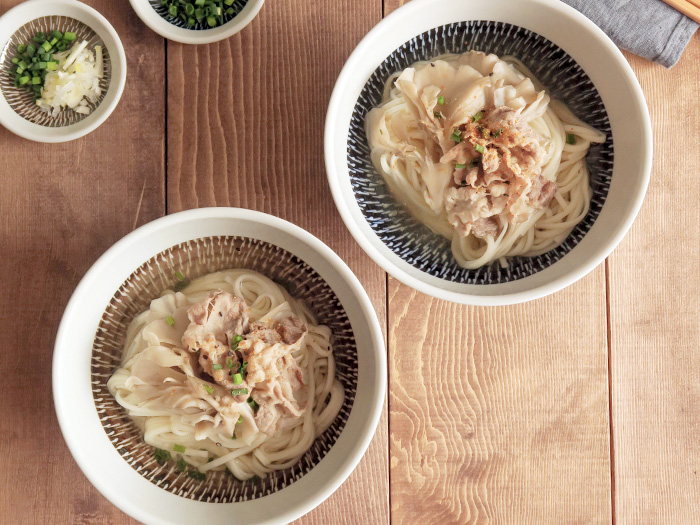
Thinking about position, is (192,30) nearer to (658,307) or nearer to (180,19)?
(180,19)

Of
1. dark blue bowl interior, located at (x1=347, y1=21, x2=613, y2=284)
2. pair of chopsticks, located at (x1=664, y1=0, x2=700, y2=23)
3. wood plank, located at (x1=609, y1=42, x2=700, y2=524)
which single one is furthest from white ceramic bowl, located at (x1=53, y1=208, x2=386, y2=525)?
pair of chopsticks, located at (x1=664, y1=0, x2=700, y2=23)

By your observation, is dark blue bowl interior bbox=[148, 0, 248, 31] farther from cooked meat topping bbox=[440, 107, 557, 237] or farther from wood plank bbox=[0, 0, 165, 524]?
cooked meat topping bbox=[440, 107, 557, 237]

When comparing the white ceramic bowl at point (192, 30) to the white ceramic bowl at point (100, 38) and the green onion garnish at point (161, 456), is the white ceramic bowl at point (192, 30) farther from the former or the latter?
the green onion garnish at point (161, 456)

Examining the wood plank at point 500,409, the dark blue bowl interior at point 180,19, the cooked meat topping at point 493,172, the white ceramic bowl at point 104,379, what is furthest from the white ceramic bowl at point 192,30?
the wood plank at point 500,409

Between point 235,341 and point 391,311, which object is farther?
point 391,311

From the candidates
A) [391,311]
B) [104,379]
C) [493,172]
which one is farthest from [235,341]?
[493,172]

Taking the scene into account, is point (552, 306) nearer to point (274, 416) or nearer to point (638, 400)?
point (638, 400)
